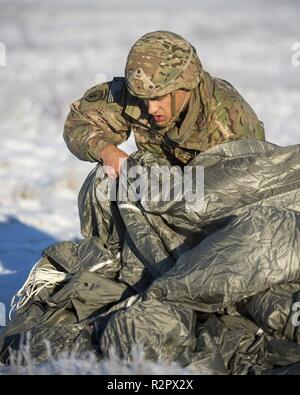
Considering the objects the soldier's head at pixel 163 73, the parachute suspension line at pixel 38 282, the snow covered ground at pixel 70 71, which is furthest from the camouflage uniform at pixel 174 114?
the snow covered ground at pixel 70 71

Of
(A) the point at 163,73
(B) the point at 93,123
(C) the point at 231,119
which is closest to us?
(A) the point at 163,73

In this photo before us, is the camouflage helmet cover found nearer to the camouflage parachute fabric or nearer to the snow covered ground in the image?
the camouflage parachute fabric

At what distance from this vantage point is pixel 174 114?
529 centimetres

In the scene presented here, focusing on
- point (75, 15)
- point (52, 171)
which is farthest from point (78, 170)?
point (75, 15)

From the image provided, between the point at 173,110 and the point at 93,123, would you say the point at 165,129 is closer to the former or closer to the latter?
the point at 173,110

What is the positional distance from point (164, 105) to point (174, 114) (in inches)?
3.5

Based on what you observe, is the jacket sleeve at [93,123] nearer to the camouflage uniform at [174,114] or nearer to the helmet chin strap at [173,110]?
the camouflage uniform at [174,114]

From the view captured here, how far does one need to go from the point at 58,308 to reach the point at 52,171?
4.84 metres

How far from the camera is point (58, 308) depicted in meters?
5.14

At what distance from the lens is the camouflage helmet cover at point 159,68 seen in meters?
5.10

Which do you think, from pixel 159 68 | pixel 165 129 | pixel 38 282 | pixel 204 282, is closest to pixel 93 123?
pixel 165 129

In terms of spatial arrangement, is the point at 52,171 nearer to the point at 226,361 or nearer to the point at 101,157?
the point at 101,157

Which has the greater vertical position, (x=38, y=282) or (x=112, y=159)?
(x=112, y=159)
